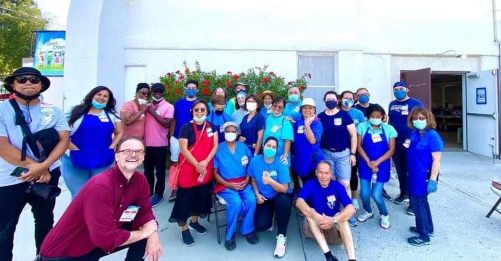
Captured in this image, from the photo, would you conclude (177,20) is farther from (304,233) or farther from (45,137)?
(304,233)

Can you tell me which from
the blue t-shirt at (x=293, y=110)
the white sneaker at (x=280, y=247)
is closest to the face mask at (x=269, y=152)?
the blue t-shirt at (x=293, y=110)

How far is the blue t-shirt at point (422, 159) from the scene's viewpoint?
3.18 metres

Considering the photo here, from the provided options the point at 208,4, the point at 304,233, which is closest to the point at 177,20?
the point at 208,4

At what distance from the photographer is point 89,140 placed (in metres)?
3.06

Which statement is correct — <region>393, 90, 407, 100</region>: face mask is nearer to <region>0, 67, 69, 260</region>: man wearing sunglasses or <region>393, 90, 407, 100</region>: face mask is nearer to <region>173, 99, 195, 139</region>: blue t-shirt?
<region>173, 99, 195, 139</region>: blue t-shirt

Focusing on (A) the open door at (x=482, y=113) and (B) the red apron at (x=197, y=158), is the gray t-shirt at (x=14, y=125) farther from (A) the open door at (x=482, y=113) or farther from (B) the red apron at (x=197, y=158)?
(A) the open door at (x=482, y=113)

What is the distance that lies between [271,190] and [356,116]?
168 cm

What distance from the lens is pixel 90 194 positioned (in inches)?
72.6

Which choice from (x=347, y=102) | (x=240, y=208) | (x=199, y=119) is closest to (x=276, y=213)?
(x=240, y=208)

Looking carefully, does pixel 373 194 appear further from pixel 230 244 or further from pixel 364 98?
pixel 230 244

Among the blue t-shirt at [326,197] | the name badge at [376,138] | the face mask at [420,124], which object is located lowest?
the blue t-shirt at [326,197]

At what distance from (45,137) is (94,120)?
0.73 meters

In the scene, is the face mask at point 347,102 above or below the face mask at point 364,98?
below

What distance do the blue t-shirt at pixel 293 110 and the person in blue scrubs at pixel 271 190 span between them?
712 millimetres
